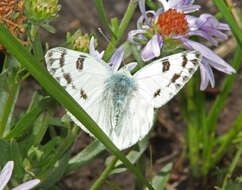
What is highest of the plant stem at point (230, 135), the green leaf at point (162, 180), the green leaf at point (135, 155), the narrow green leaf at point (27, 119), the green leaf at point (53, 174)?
the narrow green leaf at point (27, 119)

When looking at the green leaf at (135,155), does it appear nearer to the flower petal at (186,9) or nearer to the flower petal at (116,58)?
the flower petal at (116,58)

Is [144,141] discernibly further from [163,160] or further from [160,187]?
[163,160]

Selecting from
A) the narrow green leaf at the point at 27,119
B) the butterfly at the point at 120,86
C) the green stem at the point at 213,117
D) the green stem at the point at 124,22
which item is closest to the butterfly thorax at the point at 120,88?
the butterfly at the point at 120,86

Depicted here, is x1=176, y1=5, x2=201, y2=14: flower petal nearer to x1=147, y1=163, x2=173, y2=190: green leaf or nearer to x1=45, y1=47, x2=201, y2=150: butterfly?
x1=45, y1=47, x2=201, y2=150: butterfly

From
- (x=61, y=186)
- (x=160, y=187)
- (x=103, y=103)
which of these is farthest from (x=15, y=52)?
(x=61, y=186)

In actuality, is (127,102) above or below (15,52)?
below
